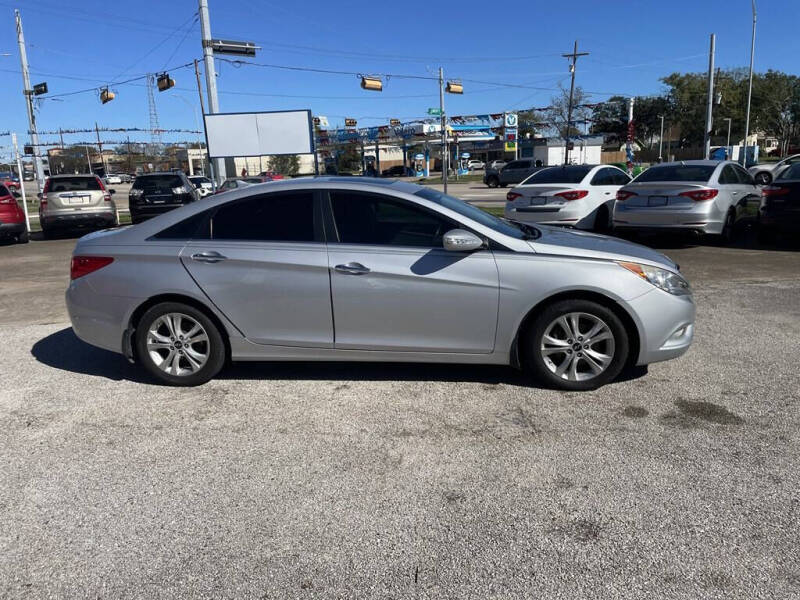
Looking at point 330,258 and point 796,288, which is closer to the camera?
point 330,258

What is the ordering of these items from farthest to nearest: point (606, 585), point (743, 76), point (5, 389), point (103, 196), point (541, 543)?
point (743, 76) → point (103, 196) → point (5, 389) → point (541, 543) → point (606, 585)

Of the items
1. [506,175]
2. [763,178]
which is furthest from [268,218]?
[506,175]

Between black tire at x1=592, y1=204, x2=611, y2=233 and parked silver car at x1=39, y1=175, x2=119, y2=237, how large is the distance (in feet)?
39.3

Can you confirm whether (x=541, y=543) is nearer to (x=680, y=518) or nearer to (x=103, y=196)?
(x=680, y=518)

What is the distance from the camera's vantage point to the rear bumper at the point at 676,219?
10.4 m

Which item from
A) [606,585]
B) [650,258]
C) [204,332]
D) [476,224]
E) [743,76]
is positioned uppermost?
[743,76]

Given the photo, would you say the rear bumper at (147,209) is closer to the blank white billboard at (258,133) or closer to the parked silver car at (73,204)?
the parked silver car at (73,204)

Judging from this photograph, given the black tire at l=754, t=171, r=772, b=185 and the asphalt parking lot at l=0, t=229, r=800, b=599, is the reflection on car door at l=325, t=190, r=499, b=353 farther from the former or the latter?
the black tire at l=754, t=171, r=772, b=185

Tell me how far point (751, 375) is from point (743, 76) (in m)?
89.8

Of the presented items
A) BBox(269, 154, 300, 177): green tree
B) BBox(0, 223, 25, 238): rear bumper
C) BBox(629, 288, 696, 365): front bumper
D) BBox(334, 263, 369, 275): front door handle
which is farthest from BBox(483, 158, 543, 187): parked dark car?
BBox(269, 154, 300, 177): green tree

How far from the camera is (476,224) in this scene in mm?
4629

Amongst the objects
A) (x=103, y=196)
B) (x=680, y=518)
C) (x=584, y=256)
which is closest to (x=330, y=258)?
(x=584, y=256)

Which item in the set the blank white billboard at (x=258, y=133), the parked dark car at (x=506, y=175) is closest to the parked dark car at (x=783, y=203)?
Answer: the blank white billboard at (x=258, y=133)

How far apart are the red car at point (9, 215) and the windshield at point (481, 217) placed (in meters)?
12.7
